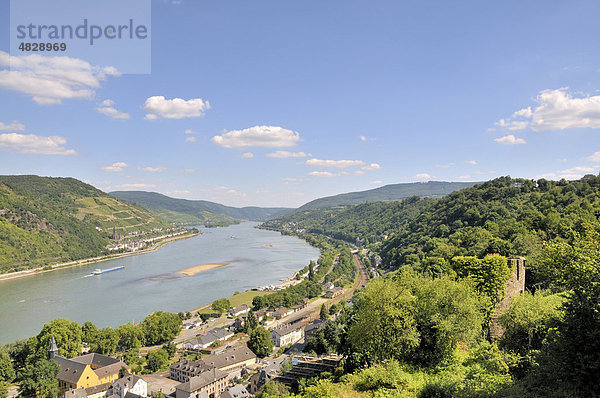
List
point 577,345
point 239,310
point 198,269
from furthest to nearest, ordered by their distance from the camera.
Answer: point 198,269
point 239,310
point 577,345

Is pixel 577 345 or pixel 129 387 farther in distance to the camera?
pixel 129 387

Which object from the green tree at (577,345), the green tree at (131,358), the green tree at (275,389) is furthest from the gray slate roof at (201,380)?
the green tree at (577,345)

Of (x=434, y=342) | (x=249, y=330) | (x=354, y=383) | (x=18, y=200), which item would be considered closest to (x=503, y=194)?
(x=249, y=330)

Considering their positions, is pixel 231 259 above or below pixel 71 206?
below

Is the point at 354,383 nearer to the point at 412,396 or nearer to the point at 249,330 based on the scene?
the point at 412,396

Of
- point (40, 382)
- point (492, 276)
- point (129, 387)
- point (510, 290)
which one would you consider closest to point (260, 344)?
point (129, 387)

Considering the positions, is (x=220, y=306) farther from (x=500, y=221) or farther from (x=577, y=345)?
(x=577, y=345)
